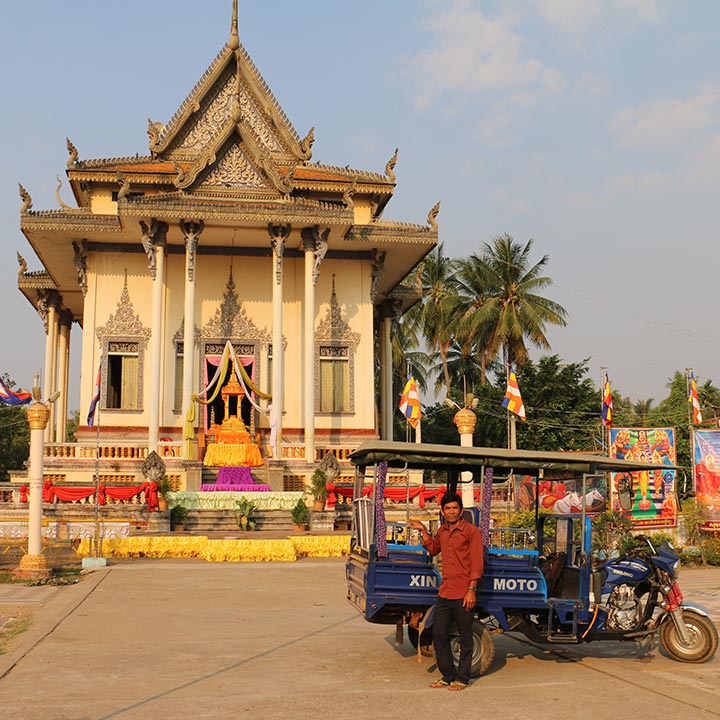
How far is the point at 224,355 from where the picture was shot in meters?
23.8

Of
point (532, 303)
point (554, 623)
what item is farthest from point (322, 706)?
point (532, 303)

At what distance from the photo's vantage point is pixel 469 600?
6.50 meters

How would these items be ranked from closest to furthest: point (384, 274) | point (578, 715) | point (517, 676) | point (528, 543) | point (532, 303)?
1. point (578, 715)
2. point (517, 676)
3. point (528, 543)
4. point (384, 274)
5. point (532, 303)

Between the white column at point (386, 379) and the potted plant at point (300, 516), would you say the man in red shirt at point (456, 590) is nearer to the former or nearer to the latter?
the potted plant at point (300, 516)

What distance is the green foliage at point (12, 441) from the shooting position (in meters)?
40.0

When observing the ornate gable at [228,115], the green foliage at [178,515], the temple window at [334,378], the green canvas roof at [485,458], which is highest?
the ornate gable at [228,115]

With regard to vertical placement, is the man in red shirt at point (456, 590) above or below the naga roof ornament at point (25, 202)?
below

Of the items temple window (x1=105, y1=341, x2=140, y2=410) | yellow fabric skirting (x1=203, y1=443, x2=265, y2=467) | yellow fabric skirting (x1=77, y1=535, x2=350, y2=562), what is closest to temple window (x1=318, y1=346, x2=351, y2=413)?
yellow fabric skirting (x1=203, y1=443, x2=265, y2=467)

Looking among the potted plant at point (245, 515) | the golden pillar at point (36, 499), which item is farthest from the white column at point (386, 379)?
the golden pillar at point (36, 499)

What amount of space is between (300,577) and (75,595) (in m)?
3.42

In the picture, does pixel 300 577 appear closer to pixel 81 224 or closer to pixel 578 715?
pixel 578 715

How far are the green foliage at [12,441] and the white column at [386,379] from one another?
18.6 meters

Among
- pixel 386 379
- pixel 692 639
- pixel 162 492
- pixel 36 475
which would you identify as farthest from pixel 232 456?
pixel 692 639

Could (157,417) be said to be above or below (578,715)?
above
